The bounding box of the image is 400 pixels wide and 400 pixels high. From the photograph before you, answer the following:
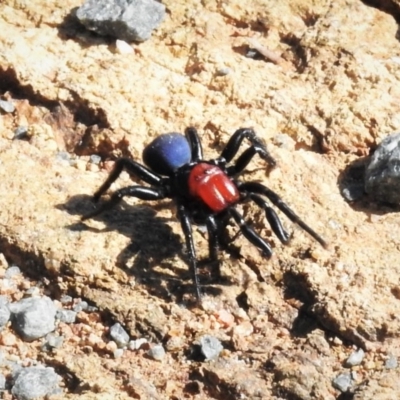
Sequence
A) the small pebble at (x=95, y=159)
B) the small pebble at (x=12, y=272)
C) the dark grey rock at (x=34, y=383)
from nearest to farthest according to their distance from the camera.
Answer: the dark grey rock at (x=34, y=383) < the small pebble at (x=12, y=272) < the small pebble at (x=95, y=159)

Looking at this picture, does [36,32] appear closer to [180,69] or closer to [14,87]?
[14,87]

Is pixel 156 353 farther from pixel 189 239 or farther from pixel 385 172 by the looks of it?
pixel 385 172

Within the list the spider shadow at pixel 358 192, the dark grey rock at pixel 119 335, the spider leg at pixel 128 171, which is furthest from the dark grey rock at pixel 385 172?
the dark grey rock at pixel 119 335

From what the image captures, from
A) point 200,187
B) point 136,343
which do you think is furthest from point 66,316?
point 200,187

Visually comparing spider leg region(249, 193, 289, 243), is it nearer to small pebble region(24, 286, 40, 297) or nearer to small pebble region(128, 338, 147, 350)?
small pebble region(128, 338, 147, 350)

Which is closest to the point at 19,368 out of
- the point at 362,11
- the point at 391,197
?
the point at 391,197

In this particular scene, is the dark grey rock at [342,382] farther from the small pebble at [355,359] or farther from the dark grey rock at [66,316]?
the dark grey rock at [66,316]
